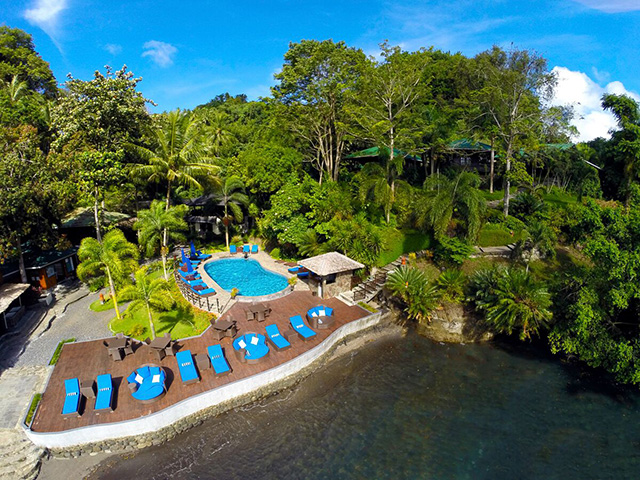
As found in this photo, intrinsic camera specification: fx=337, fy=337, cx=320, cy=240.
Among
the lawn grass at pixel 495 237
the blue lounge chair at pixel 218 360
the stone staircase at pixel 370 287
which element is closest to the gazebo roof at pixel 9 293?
the blue lounge chair at pixel 218 360

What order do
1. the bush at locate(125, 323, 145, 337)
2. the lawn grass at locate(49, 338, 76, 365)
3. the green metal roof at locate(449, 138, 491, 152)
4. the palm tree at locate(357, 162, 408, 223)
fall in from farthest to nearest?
the green metal roof at locate(449, 138, 491, 152) < the palm tree at locate(357, 162, 408, 223) < the bush at locate(125, 323, 145, 337) < the lawn grass at locate(49, 338, 76, 365)

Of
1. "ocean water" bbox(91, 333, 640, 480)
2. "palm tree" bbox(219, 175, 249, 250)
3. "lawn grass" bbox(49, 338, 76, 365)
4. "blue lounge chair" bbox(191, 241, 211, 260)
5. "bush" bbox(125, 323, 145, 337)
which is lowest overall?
"ocean water" bbox(91, 333, 640, 480)

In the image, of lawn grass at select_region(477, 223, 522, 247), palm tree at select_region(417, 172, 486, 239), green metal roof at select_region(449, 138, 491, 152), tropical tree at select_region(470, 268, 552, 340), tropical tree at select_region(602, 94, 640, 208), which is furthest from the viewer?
green metal roof at select_region(449, 138, 491, 152)

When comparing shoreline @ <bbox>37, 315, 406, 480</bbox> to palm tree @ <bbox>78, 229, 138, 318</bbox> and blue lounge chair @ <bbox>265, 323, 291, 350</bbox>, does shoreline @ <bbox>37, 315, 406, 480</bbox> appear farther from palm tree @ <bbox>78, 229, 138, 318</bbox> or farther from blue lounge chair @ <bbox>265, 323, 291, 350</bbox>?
palm tree @ <bbox>78, 229, 138, 318</bbox>

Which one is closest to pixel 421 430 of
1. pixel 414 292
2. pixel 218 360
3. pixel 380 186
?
pixel 414 292

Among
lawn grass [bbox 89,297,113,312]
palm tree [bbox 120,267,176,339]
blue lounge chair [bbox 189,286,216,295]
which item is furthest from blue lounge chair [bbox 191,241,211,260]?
palm tree [bbox 120,267,176,339]

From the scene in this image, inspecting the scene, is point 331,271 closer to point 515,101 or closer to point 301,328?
point 301,328
